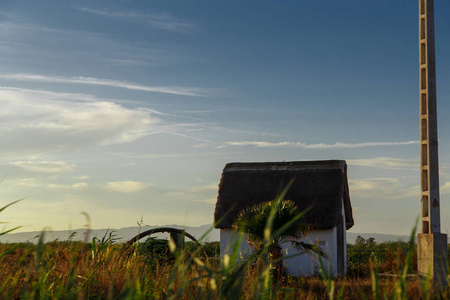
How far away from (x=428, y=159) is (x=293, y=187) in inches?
373

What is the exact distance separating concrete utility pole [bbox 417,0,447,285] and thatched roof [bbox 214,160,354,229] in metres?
6.83

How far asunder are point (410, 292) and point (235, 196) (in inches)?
524

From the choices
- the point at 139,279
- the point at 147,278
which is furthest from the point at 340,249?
the point at 139,279

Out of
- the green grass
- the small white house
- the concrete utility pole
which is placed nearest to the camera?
the green grass

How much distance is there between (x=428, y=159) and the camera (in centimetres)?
1369

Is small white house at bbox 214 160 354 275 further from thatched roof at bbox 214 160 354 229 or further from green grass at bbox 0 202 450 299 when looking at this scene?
green grass at bbox 0 202 450 299

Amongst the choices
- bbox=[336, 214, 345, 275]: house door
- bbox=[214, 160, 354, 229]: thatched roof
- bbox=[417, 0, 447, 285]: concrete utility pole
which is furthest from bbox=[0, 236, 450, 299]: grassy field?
bbox=[336, 214, 345, 275]: house door

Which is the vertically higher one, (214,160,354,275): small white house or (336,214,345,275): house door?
(214,160,354,275): small white house

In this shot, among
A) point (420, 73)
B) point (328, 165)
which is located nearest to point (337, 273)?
point (328, 165)

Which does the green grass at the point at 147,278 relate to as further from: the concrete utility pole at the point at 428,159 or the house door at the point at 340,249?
the house door at the point at 340,249

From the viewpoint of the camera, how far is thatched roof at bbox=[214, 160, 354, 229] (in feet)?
69.5

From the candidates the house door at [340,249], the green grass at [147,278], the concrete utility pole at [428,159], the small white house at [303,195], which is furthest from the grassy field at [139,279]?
the house door at [340,249]

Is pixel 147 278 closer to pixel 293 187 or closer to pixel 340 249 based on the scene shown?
pixel 293 187

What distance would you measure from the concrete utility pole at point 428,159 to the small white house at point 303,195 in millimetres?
6733
